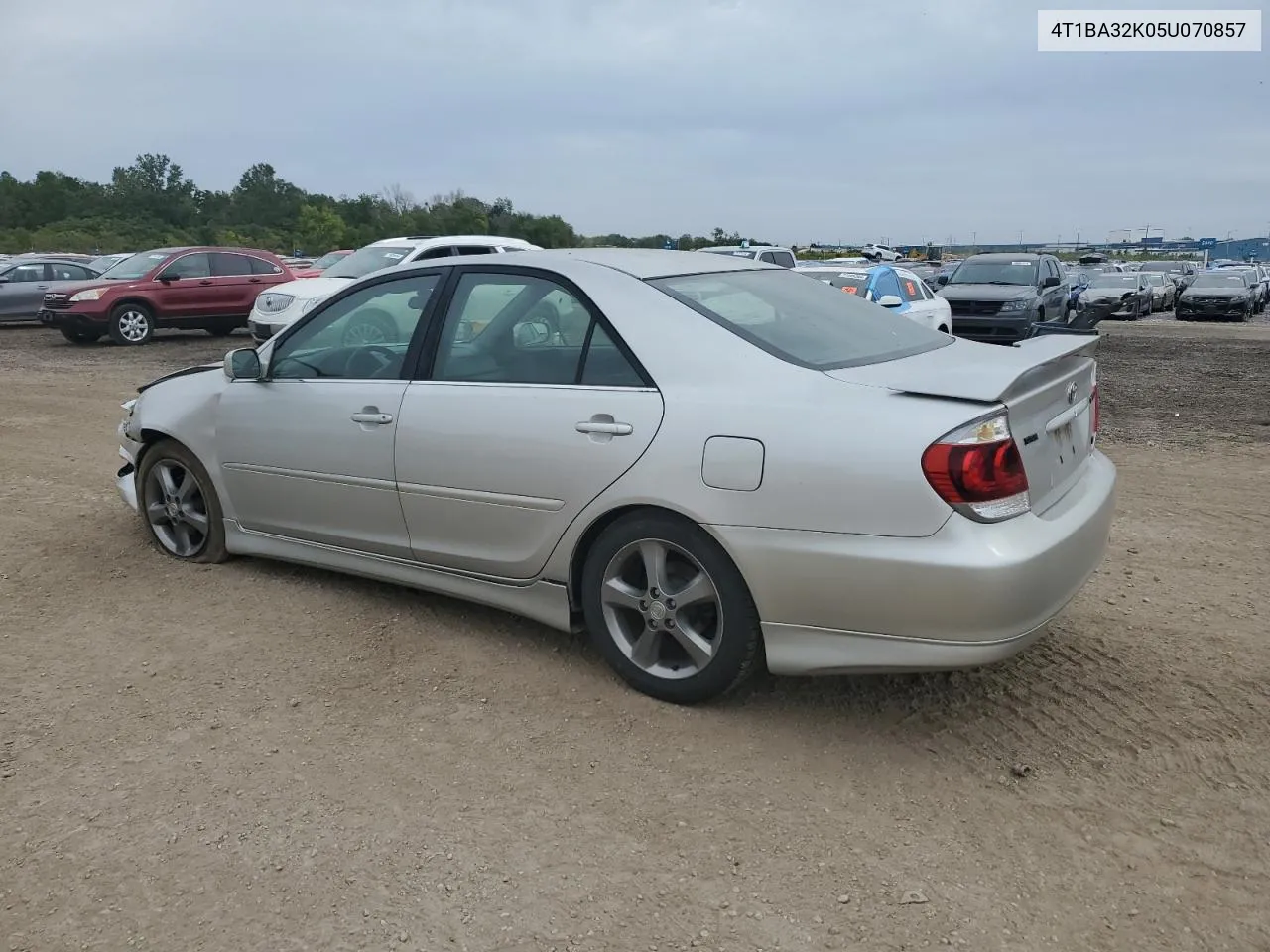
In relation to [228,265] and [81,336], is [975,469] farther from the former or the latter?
[81,336]

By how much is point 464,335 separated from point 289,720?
161cm

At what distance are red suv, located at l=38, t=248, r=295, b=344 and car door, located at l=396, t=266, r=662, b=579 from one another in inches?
615

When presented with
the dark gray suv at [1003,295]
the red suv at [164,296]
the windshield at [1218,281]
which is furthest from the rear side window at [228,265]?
the windshield at [1218,281]

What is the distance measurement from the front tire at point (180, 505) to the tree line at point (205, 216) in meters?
43.9

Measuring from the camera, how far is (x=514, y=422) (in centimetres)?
387

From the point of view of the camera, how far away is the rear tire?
17695mm

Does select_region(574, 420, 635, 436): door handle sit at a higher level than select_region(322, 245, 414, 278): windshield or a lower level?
lower

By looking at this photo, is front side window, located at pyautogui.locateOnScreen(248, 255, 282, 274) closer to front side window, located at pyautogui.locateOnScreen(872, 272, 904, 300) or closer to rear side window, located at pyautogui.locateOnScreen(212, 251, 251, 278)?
rear side window, located at pyautogui.locateOnScreen(212, 251, 251, 278)

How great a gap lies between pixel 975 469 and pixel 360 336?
2.74 m

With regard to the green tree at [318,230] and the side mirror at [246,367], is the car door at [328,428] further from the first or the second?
the green tree at [318,230]

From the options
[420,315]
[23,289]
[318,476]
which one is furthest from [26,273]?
[420,315]

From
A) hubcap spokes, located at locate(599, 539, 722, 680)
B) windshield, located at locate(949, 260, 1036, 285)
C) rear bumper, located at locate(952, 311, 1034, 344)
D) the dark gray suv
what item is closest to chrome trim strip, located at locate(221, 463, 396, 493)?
hubcap spokes, located at locate(599, 539, 722, 680)

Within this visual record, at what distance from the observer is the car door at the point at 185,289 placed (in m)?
18.0

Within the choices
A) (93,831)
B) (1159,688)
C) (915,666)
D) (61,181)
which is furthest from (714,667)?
(61,181)
